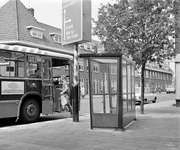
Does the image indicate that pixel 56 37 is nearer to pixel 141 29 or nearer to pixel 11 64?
pixel 141 29

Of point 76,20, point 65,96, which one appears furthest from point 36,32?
point 76,20

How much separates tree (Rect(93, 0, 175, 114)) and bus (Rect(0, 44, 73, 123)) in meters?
2.71

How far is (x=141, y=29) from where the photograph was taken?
11250mm

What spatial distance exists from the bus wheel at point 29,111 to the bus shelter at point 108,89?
3323 millimetres

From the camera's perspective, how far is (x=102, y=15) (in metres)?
11.8

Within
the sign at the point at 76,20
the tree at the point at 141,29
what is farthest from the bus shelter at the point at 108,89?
the tree at the point at 141,29

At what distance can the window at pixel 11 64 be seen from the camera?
9.28m

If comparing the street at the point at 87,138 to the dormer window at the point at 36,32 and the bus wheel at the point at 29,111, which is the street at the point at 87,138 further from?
the dormer window at the point at 36,32

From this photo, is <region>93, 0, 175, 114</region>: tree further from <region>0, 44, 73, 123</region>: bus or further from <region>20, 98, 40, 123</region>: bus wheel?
<region>20, 98, 40, 123</region>: bus wheel

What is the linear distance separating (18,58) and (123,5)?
523 cm

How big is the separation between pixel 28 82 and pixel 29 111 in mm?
1155

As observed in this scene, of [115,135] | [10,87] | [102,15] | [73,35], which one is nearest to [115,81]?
[115,135]

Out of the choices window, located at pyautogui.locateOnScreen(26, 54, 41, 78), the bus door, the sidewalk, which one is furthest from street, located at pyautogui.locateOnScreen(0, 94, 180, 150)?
window, located at pyautogui.locateOnScreen(26, 54, 41, 78)

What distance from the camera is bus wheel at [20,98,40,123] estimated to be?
998 cm
